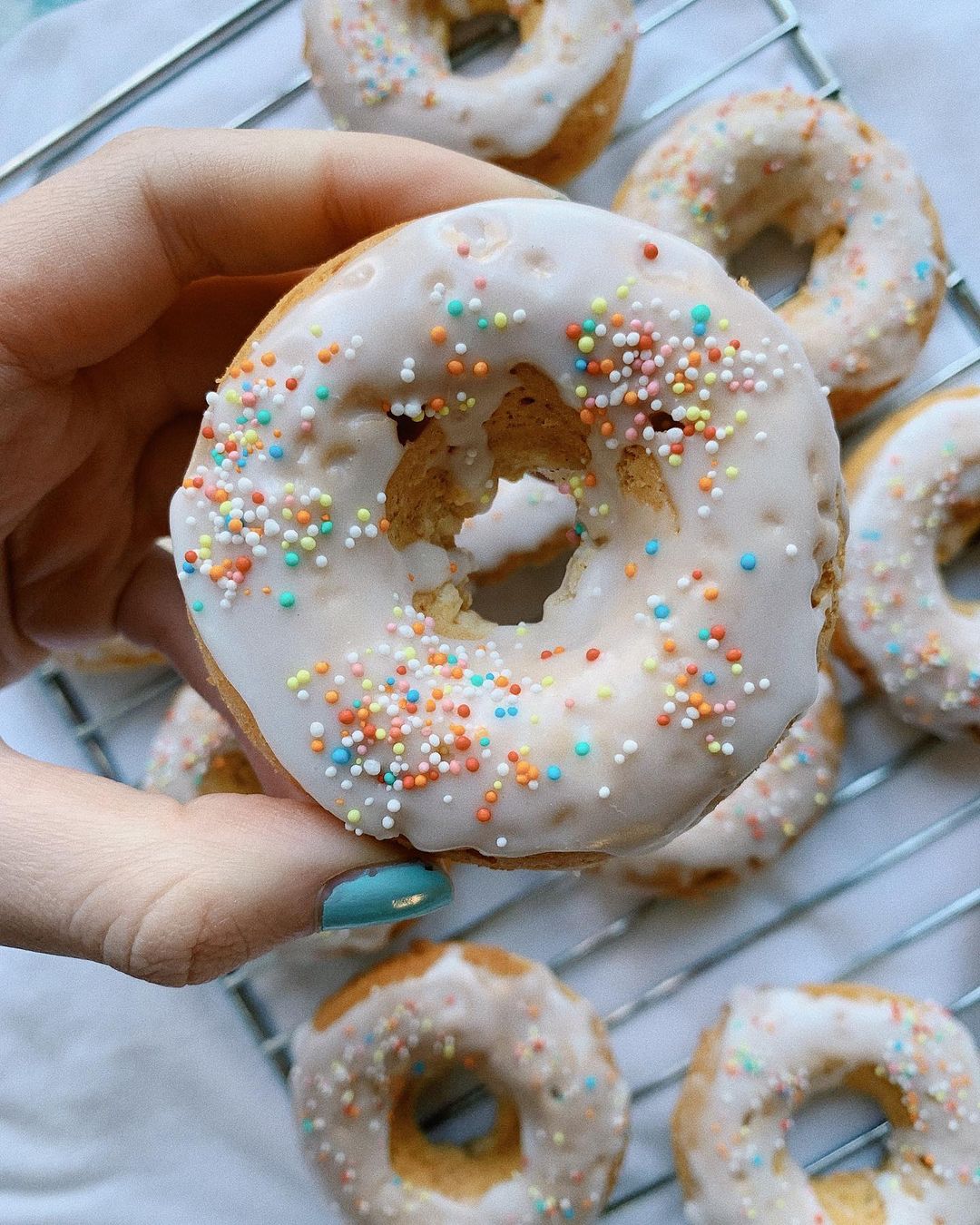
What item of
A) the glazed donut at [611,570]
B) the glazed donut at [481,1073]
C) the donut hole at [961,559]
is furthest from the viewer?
the donut hole at [961,559]

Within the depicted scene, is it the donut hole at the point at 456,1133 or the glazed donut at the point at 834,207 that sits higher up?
the glazed donut at the point at 834,207

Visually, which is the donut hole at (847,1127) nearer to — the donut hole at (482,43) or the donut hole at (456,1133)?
the donut hole at (456,1133)

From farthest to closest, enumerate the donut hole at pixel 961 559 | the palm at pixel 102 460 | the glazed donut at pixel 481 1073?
the donut hole at pixel 961 559 → the glazed donut at pixel 481 1073 → the palm at pixel 102 460

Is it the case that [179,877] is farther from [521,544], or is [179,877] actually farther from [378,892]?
[521,544]

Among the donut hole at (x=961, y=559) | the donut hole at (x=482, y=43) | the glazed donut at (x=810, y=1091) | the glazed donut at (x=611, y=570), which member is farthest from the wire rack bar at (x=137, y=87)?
the glazed donut at (x=810, y=1091)

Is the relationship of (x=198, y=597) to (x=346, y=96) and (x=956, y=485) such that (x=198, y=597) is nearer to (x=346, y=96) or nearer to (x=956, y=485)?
(x=346, y=96)

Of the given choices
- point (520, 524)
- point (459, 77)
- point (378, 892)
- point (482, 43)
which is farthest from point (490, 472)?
point (482, 43)
